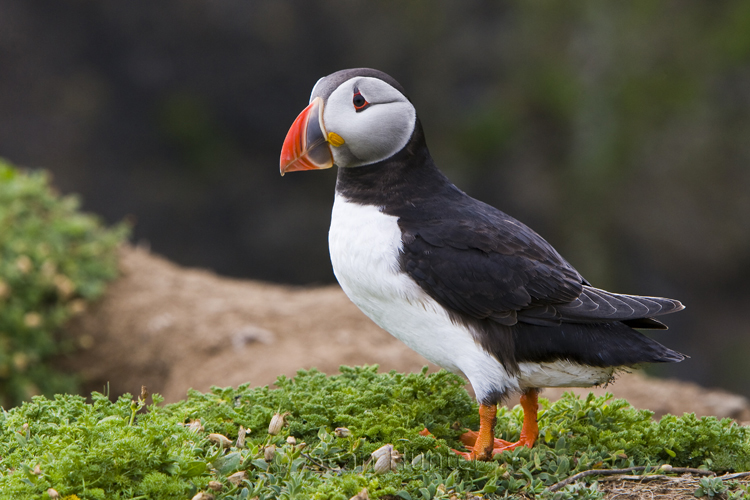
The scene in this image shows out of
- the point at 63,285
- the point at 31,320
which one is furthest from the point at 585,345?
the point at 63,285

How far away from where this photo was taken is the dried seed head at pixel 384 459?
2.88m

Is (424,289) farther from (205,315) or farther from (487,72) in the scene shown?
(487,72)

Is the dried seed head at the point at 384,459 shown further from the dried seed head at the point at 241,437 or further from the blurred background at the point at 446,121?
the blurred background at the point at 446,121

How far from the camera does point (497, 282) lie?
3.02 meters

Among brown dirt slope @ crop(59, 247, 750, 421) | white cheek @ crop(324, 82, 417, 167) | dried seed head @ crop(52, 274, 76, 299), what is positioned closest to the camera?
white cheek @ crop(324, 82, 417, 167)

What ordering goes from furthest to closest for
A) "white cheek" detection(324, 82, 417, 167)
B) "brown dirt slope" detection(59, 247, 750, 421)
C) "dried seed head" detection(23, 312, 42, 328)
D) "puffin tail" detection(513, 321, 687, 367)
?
"dried seed head" detection(23, 312, 42, 328), "brown dirt slope" detection(59, 247, 750, 421), "white cheek" detection(324, 82, 417, 167), "puffin tail" detection(513, 321, 687, 367)

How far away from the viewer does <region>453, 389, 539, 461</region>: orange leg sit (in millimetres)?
3111

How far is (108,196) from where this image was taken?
1198 cm

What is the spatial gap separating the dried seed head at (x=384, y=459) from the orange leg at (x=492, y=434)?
36 centimetres

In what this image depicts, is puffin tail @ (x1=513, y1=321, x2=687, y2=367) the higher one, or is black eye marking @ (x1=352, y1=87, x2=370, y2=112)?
black eye marking @ (x1=352, y1=87, x2=370, y2=112)

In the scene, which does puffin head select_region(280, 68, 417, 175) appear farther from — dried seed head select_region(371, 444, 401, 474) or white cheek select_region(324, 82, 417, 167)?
dried seed head select_region(371, 444, 401, 474)

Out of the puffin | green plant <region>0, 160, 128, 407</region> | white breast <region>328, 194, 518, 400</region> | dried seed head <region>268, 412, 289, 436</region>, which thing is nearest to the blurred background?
green plant <region>0, 160, 128, 407</region>

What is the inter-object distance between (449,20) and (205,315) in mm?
6647

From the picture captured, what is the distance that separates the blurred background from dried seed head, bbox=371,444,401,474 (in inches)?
306
